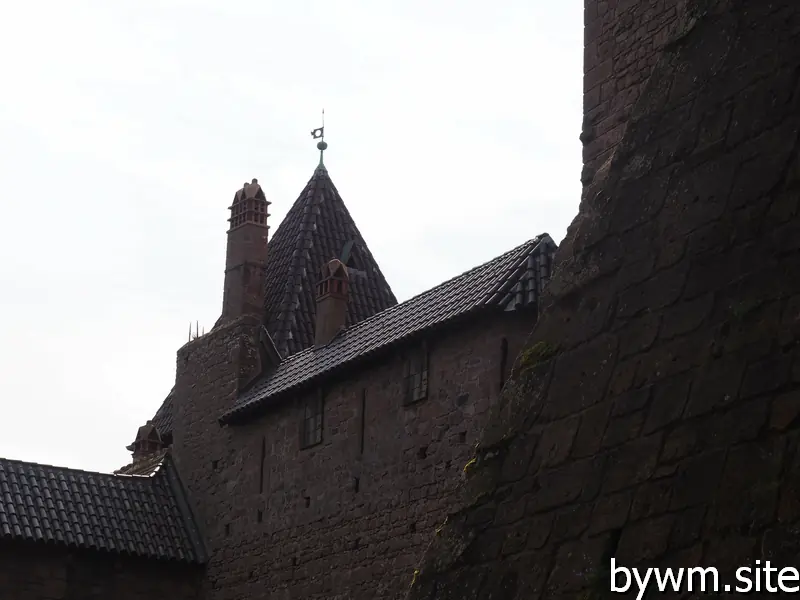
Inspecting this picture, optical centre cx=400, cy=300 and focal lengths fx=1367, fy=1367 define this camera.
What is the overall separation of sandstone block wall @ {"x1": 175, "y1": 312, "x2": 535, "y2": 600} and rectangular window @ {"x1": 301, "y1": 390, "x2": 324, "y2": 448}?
10 centimetres

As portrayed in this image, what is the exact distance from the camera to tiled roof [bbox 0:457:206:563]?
16.8 meters

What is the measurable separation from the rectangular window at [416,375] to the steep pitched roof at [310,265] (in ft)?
13.6

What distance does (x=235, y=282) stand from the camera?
1894 centimetres

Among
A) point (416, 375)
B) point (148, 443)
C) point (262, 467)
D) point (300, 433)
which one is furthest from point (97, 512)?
point (416, 375)

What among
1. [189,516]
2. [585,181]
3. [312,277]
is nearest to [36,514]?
[189,516]

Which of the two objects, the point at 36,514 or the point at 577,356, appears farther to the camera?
the point at 36,514

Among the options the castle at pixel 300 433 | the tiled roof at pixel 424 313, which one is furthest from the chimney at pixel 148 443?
the tiled roof at pixel 424 313

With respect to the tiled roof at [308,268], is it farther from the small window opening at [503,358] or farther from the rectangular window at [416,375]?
the small window opening at [503,358]

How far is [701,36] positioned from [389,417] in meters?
10.5

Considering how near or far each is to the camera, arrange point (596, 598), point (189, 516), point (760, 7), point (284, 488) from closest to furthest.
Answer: point (596, 598) < point (760, 7) < point (284, 488) < point (189, 516)

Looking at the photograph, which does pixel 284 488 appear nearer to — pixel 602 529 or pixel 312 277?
pixel 312 277

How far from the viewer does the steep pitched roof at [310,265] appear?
744 inches

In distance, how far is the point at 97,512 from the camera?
1750cm

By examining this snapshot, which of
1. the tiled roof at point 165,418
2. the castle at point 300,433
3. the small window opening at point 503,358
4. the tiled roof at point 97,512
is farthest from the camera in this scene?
the tiled roof at point 165,418
